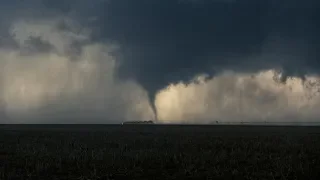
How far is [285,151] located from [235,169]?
12.4 m

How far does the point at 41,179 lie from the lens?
27438 millimetres

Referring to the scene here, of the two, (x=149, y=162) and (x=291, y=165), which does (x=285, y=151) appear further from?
(x=149, y=162)

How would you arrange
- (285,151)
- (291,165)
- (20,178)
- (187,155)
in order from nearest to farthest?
(20,178)
(291,165)
(187,155)
(285,151)

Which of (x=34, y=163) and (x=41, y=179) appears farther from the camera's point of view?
(x=34, y=163)

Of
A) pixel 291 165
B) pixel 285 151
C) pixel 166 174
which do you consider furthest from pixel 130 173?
pixel 285 151

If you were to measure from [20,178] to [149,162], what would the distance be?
10.0 m

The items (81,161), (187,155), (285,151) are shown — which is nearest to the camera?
(81,161)

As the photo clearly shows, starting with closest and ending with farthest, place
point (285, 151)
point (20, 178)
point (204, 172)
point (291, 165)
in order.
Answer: point (20, 178), point (204, 172), point (291, 165), point (285, 151)

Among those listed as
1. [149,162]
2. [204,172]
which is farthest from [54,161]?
[204,172]

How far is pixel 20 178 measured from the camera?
27.1 metres

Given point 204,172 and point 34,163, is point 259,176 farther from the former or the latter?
point 34,163

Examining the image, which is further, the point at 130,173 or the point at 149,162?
the point at 149,162

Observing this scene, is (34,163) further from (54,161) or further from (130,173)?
(130,173)

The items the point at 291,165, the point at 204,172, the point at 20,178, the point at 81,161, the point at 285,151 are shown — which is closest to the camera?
the point at 20,178
